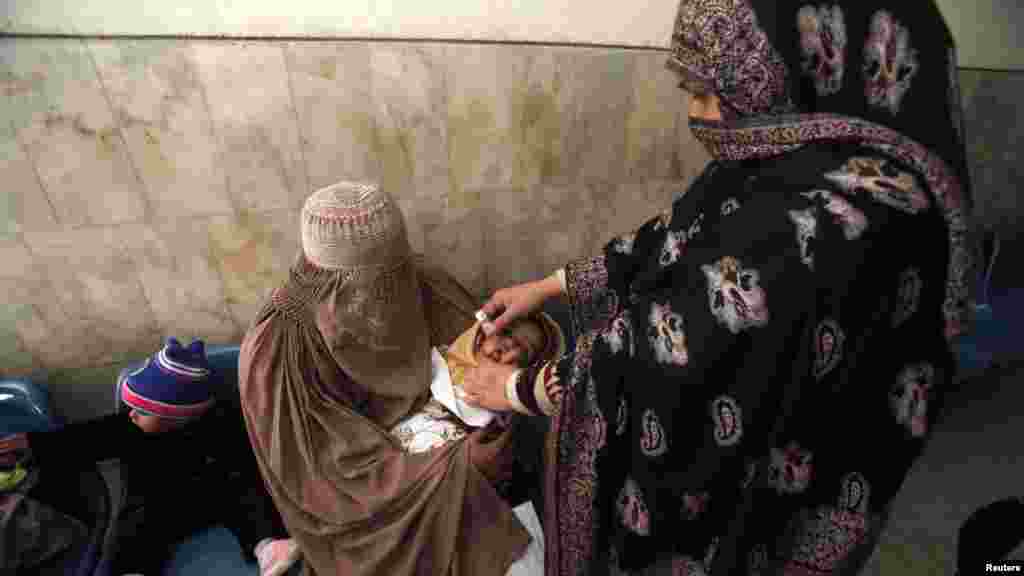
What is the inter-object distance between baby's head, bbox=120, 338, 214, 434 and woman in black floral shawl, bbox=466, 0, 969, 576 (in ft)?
3.64

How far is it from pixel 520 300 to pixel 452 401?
38 centimetres

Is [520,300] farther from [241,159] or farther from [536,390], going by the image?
[241,159]

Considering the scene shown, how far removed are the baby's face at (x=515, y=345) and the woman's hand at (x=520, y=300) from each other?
4 centimetres

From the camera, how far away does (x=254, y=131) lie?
1551mm

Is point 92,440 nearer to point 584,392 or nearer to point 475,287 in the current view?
point 475,287

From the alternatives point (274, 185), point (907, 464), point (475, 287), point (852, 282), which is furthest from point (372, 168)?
point (907, 464)

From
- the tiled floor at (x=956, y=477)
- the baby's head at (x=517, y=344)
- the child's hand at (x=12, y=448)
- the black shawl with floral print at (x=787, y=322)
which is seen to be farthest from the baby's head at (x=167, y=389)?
the tiled floor at (x=956, y=477)

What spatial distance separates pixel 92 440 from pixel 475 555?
4.18ft

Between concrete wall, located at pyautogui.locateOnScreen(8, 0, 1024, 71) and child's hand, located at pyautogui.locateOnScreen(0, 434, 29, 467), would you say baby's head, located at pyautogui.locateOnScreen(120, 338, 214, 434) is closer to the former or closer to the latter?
child's hand, located at pyautogui.locateOnScreen(0, 434, 29, 467)

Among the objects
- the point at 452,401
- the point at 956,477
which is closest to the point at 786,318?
the point at 452,401

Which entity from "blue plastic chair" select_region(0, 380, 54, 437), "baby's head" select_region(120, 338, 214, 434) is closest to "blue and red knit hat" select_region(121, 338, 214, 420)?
"baby's head" select_region(120, 338, 214, 434)

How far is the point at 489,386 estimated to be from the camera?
3.82ft

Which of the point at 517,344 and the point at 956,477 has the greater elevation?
the point at 517,344

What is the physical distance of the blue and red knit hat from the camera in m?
1.48
